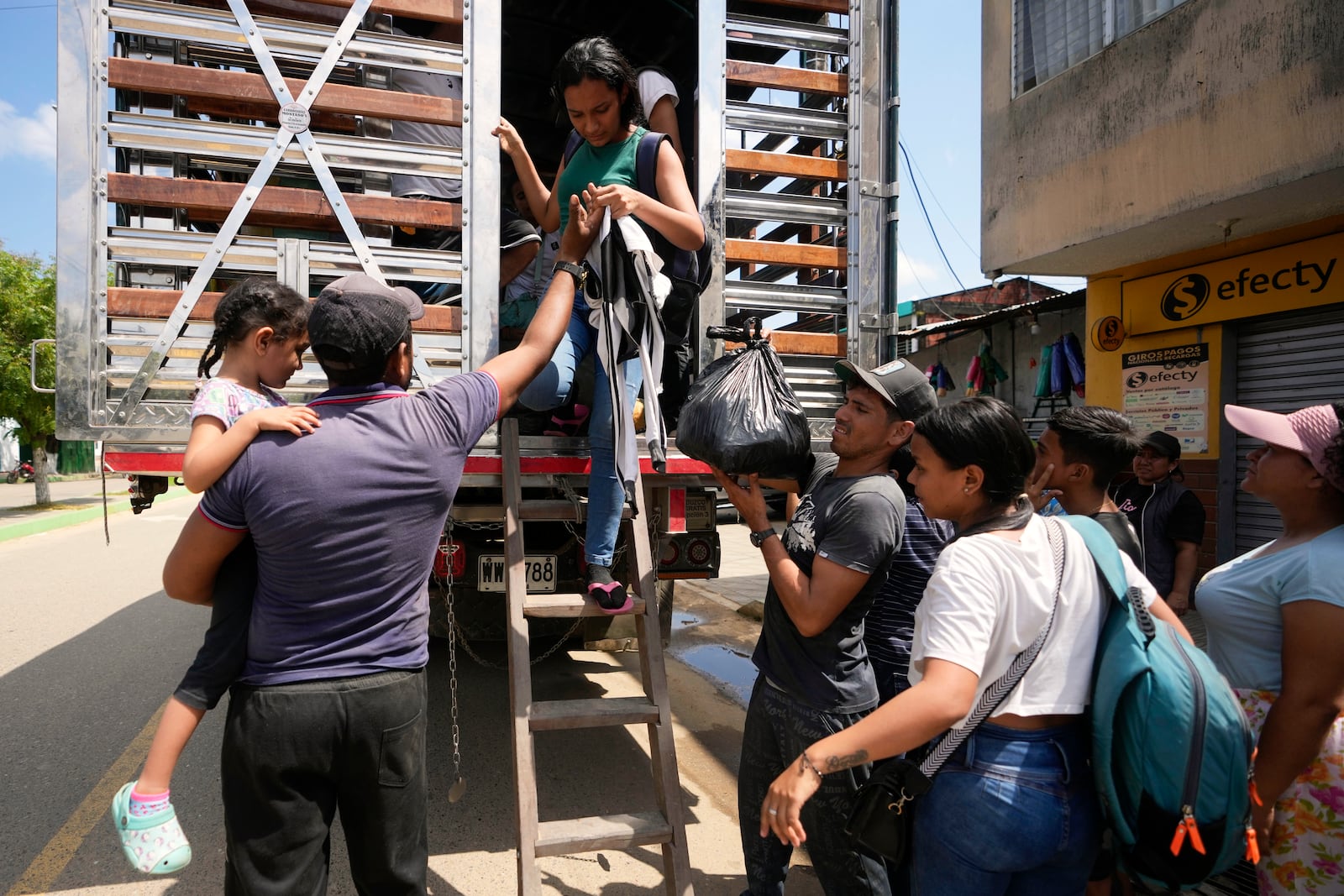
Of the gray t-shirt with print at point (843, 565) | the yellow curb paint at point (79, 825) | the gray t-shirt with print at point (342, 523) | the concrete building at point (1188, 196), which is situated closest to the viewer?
the gray t-shirt with print at point (342, 523)

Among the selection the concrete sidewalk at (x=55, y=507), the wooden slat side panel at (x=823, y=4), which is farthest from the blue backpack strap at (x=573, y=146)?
the concrete sidewalk at (x=55, y=507)

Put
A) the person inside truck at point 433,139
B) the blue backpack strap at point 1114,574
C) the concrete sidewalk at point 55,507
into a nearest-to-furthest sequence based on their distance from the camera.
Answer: the blue backpack strap at point 1114,574
the person inside truck at point 433,139
the concrete sidewalk at point 55,507

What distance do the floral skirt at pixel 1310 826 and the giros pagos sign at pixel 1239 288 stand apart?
6.00 m

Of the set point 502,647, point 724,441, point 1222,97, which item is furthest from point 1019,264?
point 724,441

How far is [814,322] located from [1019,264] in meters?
5.47

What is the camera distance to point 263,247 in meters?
2.88

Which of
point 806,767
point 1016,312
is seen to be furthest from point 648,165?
point 1016,312

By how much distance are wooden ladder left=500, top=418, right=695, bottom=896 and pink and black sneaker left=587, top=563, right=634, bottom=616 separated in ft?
0.12

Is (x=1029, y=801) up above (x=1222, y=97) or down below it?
below

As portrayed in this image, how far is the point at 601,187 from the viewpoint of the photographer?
2.67m

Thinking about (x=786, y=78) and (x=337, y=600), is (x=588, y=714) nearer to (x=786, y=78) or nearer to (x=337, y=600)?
(x=337, y=600)

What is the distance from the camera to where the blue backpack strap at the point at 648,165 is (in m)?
2.88

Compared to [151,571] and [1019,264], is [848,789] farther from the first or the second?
[151,571]

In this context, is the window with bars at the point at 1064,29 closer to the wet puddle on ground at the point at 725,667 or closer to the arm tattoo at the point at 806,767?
the wet puddle on ground at the point at 725,667
